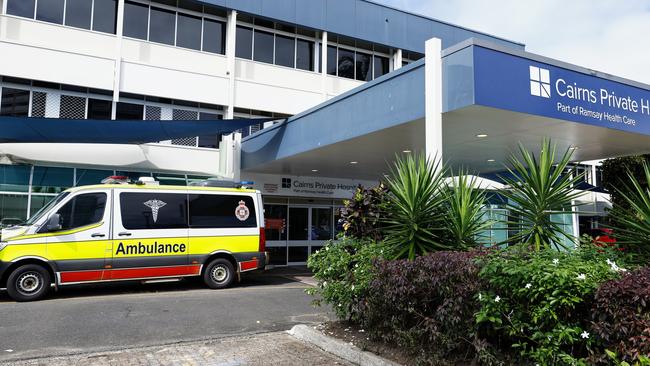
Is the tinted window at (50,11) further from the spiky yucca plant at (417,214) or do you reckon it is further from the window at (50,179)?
the spiky yucca plant at (417,214)

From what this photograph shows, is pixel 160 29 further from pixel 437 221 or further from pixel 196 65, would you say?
pixel 437 221

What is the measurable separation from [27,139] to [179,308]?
7.59 meters

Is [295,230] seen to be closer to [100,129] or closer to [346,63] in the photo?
[100,129]

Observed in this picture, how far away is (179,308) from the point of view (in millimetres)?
8969

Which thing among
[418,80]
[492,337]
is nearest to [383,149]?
[418,80]

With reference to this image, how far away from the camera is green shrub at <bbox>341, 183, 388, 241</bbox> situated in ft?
22.4

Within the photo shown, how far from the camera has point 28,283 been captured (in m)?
9.72

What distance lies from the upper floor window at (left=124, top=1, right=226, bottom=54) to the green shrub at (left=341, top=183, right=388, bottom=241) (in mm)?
12965

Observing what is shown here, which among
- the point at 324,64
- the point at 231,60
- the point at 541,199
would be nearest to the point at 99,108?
the point at 231,60

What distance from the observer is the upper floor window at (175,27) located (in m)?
16.8

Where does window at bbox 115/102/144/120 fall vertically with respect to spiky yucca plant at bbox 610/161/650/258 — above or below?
above

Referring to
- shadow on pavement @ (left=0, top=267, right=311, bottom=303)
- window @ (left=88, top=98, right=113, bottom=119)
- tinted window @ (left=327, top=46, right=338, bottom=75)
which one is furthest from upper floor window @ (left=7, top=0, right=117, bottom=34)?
shadow on pavement @ (left=0, top=267, right=311, bottom=303)

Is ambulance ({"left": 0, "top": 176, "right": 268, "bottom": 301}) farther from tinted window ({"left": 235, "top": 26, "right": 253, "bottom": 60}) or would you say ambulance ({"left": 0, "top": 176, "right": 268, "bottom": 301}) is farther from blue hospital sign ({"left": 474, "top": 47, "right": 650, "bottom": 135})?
tinted window ({"left": 235, "top": 26, "right": 253, "bottom": 60})

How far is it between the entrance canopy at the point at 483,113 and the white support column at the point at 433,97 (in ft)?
0.21
